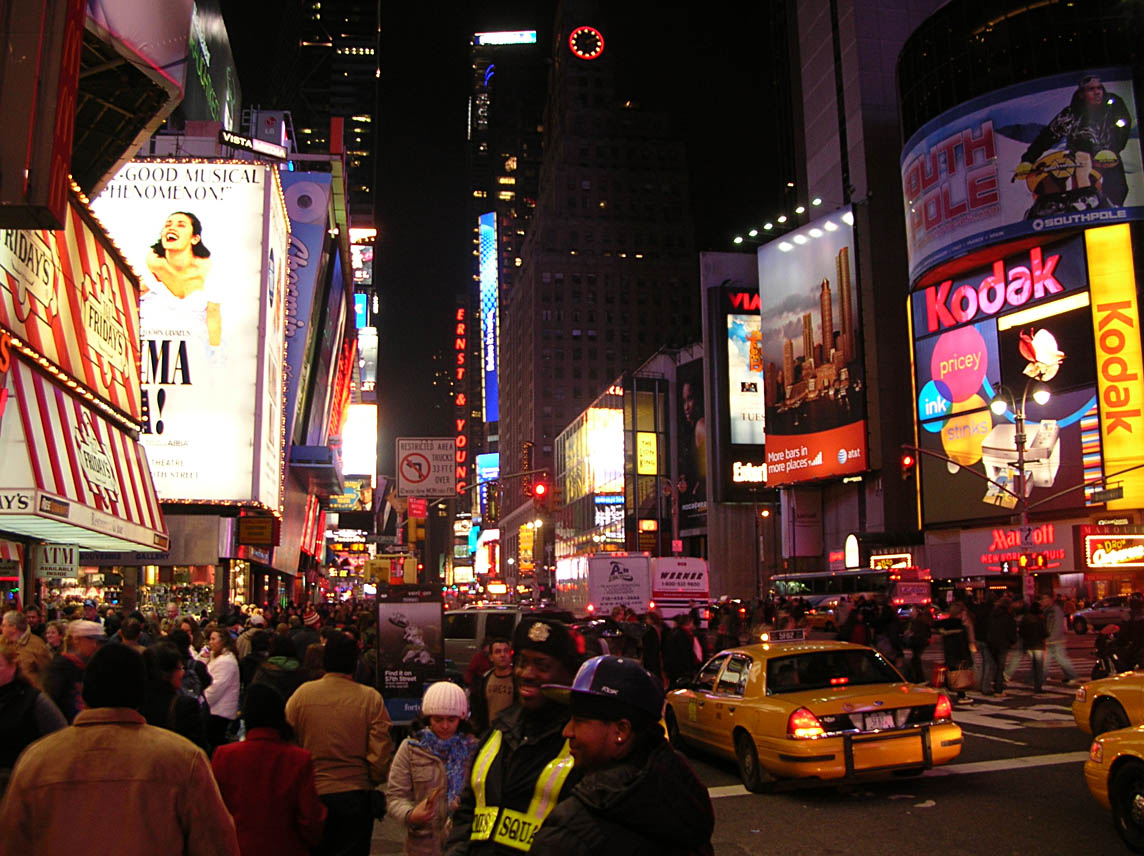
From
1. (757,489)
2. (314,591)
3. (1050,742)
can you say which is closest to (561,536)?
(757,489)

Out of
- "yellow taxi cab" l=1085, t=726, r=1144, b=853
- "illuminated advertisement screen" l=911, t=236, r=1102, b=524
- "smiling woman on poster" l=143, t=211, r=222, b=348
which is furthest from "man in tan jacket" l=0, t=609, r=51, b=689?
"illuminated advertisement screen" l=911, t=236, r=1102, b=524

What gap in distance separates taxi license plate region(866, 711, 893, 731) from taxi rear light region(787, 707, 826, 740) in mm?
504

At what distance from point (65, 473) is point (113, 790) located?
14500mm

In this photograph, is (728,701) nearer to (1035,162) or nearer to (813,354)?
(1035,162)

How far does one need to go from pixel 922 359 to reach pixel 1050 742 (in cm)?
4770

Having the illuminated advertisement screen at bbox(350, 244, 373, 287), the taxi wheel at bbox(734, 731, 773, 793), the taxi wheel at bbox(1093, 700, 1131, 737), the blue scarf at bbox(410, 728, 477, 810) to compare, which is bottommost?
the taxi wheel at bbox(734, 731, 773, 793)

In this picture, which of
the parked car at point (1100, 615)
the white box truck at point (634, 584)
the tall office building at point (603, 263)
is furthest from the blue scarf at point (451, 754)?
the tall office building at point (603, 263)

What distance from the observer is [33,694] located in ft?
17.9

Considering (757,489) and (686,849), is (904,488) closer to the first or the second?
(757,489)

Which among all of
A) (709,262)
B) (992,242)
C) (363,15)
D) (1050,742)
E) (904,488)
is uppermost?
(363,15)

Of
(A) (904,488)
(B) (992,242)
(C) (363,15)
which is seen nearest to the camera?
(B) (992,242)

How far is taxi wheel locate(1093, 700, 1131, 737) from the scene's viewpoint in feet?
35.3

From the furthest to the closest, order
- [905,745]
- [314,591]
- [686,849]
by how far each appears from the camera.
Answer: [314,591] → [905,745] → [686,849]

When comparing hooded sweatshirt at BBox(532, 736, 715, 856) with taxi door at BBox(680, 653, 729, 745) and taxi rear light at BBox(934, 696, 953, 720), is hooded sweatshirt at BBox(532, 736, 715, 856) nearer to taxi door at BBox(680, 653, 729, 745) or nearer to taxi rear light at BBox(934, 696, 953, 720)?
taxi rear light at BBox(934, 696, 953, 720)
